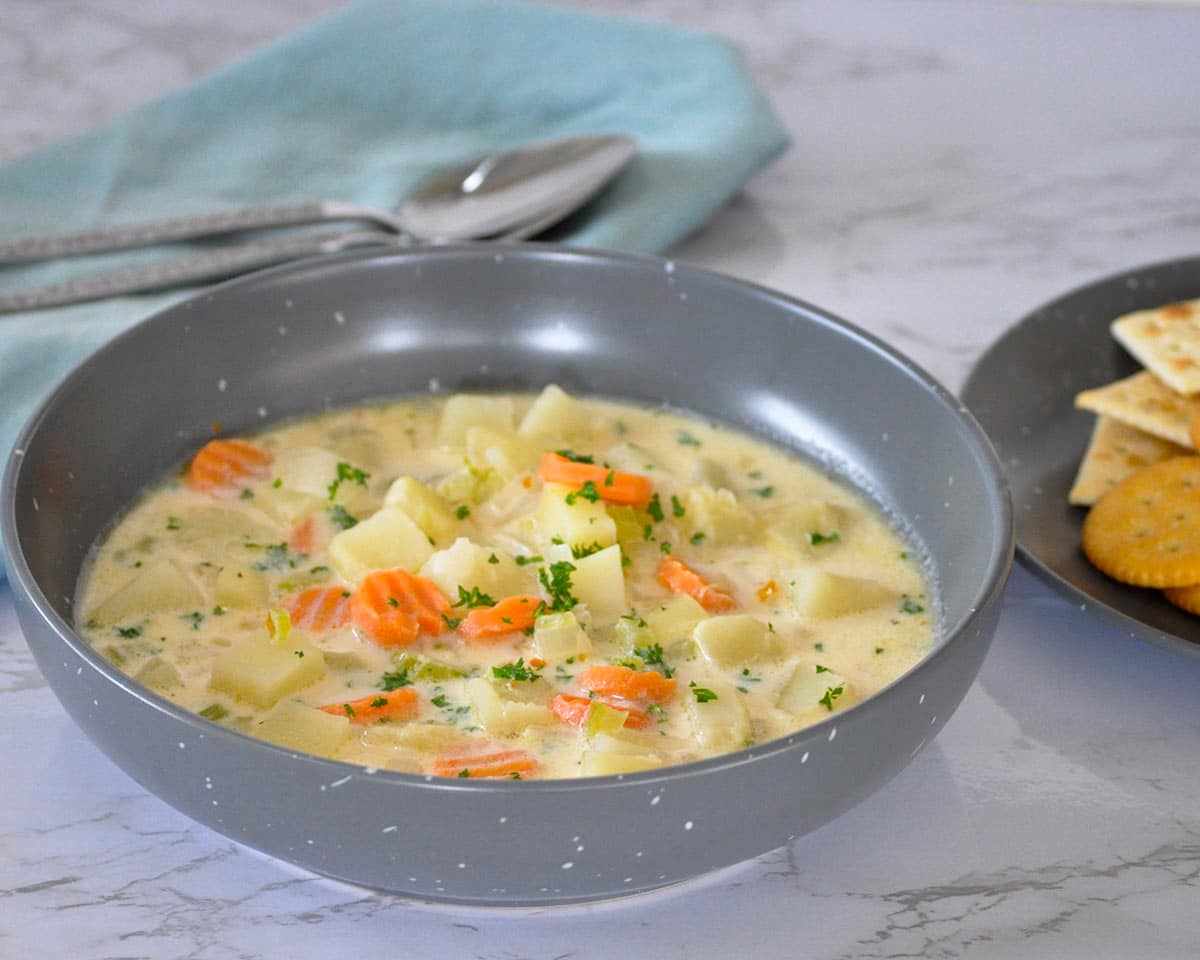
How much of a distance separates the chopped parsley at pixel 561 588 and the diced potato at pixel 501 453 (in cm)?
35

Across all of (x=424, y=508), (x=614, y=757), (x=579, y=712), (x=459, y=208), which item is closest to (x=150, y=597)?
(x=424, y=508)

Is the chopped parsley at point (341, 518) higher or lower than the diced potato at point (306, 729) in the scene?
lower

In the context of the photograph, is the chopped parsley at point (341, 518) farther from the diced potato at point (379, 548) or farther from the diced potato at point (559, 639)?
the diced potato at point (559, 639)

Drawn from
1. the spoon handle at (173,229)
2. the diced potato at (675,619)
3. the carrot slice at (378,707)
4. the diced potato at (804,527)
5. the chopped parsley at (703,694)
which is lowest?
the diced potato at (804,527)

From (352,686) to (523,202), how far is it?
1.62m

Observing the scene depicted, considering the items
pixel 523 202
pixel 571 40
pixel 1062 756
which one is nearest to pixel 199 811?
pixel 1062 756

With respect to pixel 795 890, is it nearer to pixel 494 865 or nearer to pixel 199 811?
pixel 494 865

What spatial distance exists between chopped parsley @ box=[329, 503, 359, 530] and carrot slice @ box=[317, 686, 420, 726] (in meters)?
0.47

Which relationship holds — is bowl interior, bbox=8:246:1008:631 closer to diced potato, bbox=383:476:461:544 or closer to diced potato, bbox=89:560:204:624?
diced potato, bbox=89:560:204:624

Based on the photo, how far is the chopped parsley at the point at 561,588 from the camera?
240 cm

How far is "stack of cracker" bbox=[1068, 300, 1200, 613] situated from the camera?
2.53m

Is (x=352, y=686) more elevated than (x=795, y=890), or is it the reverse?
(x=352, y=686)

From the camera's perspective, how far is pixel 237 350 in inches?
112

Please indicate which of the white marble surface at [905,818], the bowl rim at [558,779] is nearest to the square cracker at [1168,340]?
the white marble surface at [905,818]
